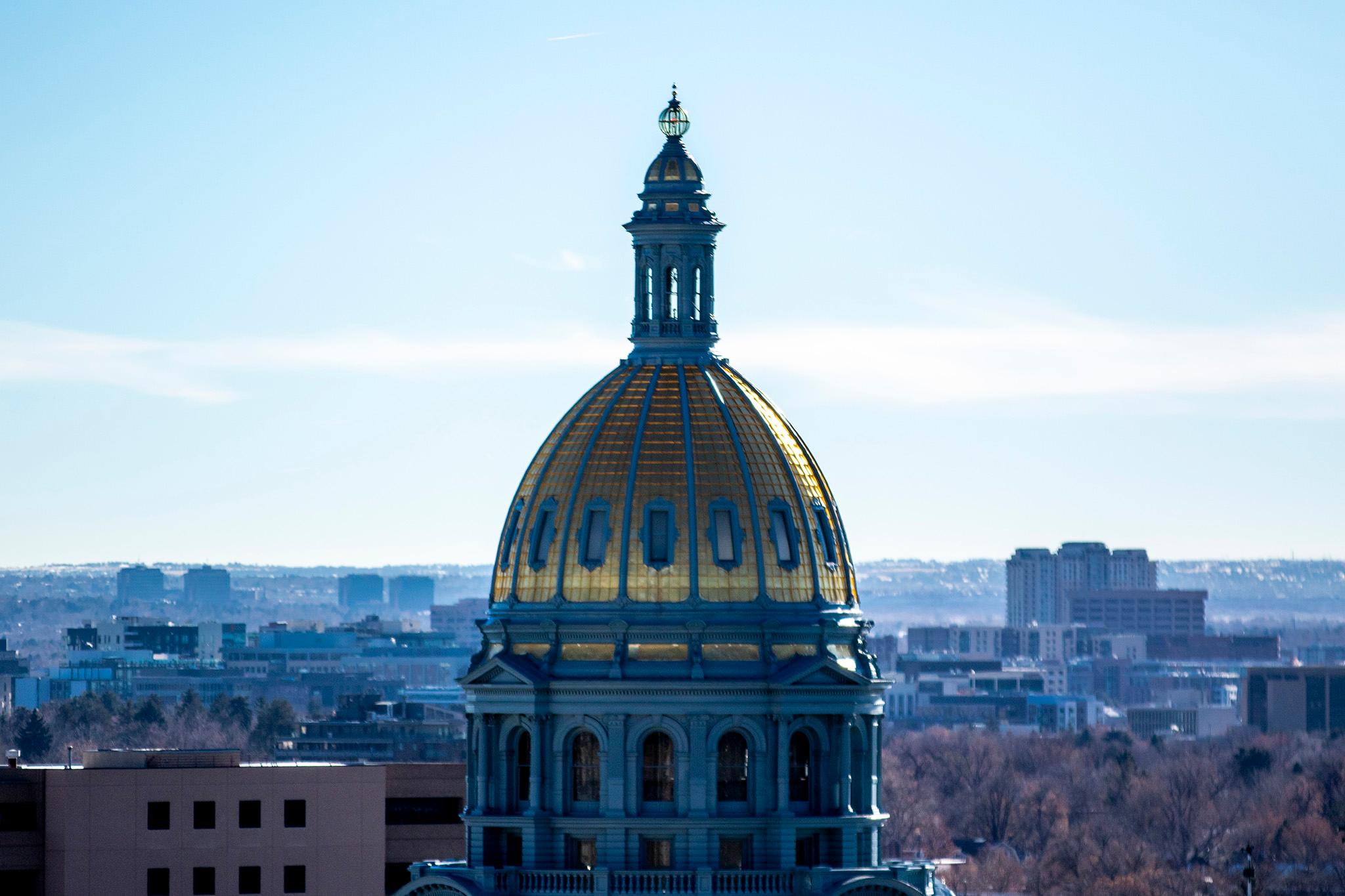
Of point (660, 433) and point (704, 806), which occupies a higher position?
point (660, 433)

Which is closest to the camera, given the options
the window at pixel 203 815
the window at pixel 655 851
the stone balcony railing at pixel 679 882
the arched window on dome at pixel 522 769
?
the stone balcony railing at pixel 679 882

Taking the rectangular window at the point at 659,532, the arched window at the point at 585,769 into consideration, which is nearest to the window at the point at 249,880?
the arched window at the point at 585,769

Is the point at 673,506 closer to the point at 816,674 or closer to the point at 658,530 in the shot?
the point at 658,530

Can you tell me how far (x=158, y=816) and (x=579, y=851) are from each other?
42.6 m

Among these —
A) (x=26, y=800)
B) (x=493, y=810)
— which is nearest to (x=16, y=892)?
(x=26, y=800)

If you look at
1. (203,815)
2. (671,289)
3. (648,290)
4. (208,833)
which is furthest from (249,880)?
(671,289)

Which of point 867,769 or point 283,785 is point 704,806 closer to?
point 867,769

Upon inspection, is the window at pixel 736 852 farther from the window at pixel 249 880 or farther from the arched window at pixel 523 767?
the window at pixel 249 880

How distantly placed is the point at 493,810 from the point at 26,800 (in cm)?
4294

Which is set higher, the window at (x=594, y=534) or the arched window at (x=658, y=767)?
the window at (x=594, y=534)

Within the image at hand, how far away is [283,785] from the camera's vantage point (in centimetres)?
15525

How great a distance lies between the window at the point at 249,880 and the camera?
507 ft

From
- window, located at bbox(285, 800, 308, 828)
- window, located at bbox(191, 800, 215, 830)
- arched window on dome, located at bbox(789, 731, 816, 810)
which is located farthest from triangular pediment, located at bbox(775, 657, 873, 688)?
window, located at bbox(191, 800, 215, 830)

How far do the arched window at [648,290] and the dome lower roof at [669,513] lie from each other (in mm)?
2811
